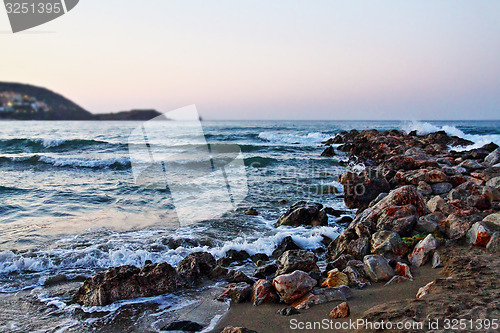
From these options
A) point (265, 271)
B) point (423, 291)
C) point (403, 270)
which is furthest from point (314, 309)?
point (403, 270)

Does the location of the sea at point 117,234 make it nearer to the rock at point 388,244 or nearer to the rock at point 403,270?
the rock at point 388,244

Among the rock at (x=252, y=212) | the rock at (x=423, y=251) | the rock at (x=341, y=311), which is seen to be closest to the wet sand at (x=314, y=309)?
the rock at (x=341, y=311)

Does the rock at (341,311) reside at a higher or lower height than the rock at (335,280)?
higher

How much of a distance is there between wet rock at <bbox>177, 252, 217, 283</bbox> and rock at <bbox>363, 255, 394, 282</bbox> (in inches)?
87.9

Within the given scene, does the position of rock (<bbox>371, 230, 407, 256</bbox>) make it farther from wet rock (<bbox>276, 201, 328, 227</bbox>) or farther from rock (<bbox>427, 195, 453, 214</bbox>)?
wet rock (<bbox>276, 201, 328, 227</bbox>)

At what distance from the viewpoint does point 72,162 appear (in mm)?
18609

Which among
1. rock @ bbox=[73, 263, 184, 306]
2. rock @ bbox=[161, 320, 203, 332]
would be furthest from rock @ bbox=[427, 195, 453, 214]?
rock @ bbox=[161, 320, 203, 332]

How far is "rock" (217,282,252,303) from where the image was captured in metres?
4.07

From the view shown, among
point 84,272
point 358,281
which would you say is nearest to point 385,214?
point 358,281

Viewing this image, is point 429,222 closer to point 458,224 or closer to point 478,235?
point 458,224

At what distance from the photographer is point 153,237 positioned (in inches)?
263

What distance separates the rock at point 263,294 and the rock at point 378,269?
1.30m

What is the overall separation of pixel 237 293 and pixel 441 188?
6198mm

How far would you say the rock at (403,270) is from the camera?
421 centimetres
